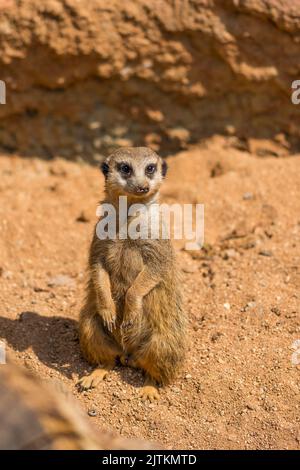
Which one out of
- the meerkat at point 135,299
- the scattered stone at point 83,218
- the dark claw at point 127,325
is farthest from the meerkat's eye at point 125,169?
the scattered stone at point 83,218

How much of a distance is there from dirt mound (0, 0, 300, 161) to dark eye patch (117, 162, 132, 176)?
1706mm

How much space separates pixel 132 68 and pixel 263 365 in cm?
253

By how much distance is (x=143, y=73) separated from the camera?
16.0 feet

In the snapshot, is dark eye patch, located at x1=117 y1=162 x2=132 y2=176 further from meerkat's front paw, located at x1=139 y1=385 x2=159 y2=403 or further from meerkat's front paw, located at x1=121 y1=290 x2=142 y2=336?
meerkat's front paw, located at x1=139 y1=385 x2=159 y2=403

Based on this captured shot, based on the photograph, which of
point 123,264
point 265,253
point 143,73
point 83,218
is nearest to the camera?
point 123,264

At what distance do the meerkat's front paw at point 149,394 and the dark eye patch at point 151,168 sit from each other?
3.41ft

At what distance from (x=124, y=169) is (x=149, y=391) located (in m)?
1.07

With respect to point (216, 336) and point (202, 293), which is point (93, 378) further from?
point (202, 293)

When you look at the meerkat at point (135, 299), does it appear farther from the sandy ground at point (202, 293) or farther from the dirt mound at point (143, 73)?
the dirt mound at point (143, 73)

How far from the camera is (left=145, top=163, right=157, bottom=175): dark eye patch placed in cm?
333

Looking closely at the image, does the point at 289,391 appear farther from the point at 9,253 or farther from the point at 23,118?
the point at 23,118

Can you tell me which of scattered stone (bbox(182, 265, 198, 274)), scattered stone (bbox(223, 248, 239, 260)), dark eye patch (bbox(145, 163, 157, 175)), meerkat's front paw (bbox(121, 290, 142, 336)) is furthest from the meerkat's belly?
scattered stone (bbox(223, 248, 239, 260))

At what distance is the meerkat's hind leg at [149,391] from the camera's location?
317 cm

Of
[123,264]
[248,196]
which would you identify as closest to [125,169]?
[123,264]
